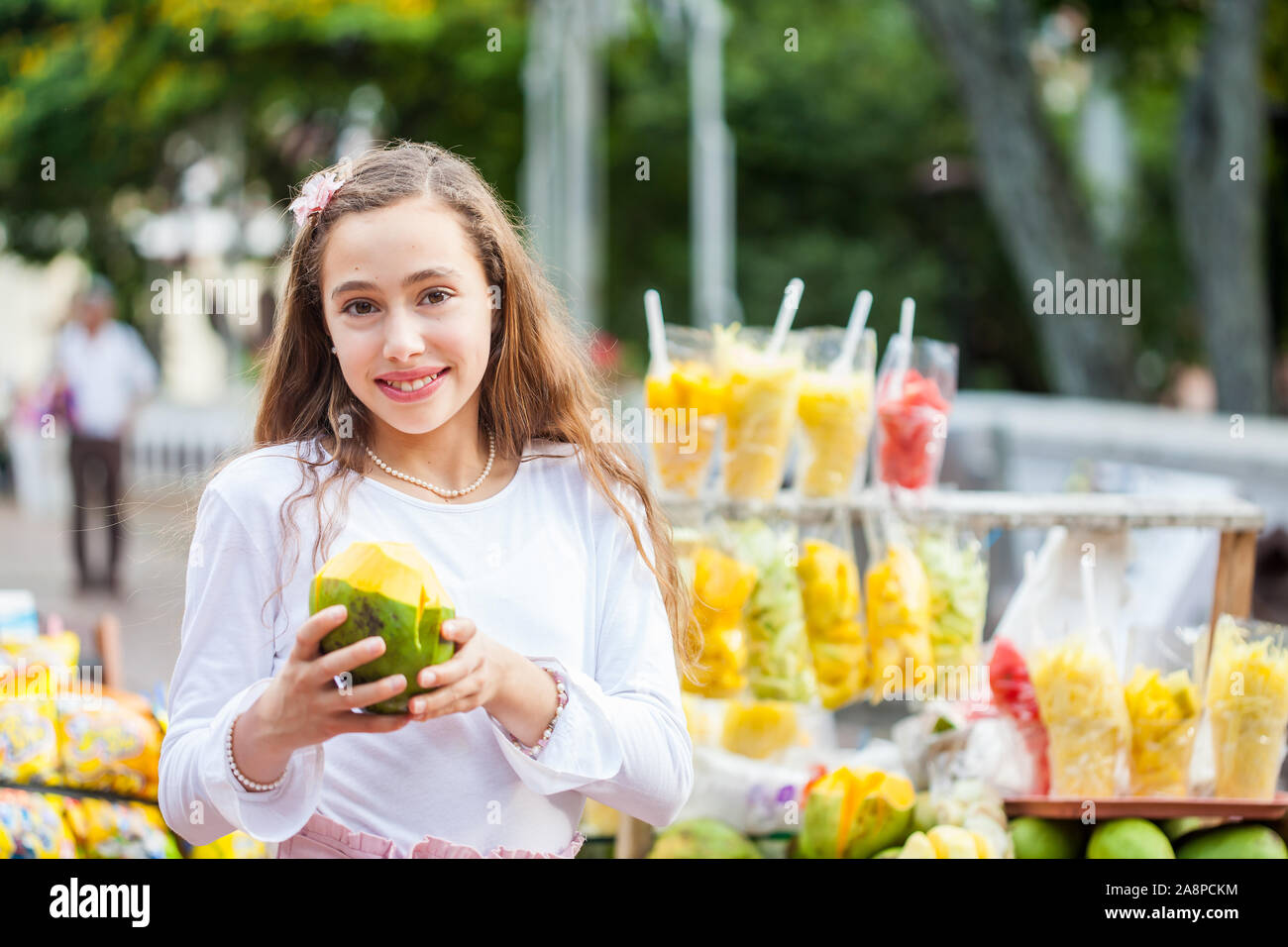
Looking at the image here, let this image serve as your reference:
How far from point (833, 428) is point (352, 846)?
64.0 inches

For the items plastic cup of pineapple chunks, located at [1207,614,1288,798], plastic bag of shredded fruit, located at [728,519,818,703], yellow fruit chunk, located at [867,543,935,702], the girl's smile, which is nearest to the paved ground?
the girl's smile

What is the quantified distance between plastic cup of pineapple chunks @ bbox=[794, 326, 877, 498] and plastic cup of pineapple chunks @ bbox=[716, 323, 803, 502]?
0.04 metres

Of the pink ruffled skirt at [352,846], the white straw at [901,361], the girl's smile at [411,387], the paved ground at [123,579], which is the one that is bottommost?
the paved ground at [123,579]

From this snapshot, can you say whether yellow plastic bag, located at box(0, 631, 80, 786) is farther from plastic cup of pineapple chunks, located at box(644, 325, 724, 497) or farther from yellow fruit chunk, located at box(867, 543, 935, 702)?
yellow fruit chunk, located at box(867, 543, 935, 702)

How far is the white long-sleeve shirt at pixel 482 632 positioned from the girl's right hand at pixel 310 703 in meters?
0.04

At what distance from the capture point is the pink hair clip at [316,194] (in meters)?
1.91

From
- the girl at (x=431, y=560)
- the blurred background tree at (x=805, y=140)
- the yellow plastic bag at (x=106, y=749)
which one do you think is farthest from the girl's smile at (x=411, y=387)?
the blurred background tree at (x=805, y=140)

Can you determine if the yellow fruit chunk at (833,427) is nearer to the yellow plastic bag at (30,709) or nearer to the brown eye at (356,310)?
the brown eye at (356,310)

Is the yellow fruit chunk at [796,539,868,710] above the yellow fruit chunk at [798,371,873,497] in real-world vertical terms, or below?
below

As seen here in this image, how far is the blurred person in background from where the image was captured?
375 inches
